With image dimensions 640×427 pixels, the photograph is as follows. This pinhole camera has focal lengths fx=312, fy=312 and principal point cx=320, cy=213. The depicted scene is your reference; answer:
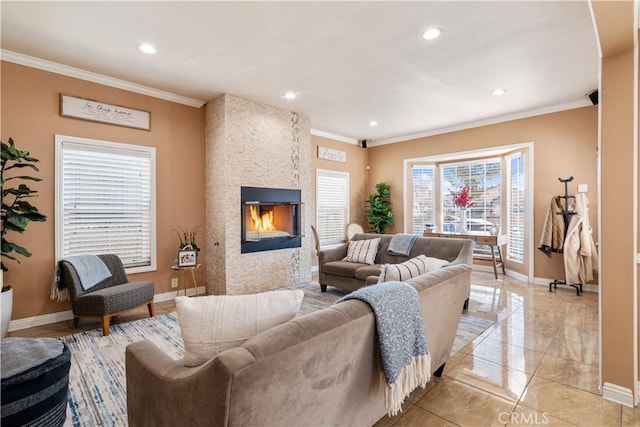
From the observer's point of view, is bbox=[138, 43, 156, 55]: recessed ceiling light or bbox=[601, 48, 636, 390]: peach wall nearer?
bbox=[601, 48, 636, 390]: peach wall

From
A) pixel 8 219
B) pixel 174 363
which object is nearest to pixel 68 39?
pixel 8 219

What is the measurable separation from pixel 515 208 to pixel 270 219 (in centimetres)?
444

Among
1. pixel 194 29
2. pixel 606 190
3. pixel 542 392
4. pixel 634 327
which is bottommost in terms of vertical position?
pixel 542 392

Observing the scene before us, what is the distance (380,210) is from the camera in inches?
276

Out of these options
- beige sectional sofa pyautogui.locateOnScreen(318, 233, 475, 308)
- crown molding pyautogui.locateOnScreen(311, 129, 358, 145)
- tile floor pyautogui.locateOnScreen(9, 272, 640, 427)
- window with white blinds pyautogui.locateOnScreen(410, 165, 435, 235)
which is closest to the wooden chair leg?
tile floor pyautogui.locateOnScreen(9, 272, 640, 427)

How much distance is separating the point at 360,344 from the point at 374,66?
3187 mm

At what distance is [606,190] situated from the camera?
2.09 m

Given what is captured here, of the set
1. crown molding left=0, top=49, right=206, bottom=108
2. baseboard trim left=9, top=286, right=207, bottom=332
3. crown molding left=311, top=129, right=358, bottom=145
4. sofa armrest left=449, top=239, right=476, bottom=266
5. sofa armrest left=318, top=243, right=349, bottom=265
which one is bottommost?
baseboard trim left=9, top=286, right=207, bottom=332

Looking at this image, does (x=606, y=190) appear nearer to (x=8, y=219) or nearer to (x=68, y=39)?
(x=68, y=39)

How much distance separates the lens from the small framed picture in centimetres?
412

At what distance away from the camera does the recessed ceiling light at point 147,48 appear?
307 cm

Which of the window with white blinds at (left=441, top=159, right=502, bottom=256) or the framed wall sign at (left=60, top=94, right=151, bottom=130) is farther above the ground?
the framed wall sign at (left=60, top=94, right=151, bottom=130)

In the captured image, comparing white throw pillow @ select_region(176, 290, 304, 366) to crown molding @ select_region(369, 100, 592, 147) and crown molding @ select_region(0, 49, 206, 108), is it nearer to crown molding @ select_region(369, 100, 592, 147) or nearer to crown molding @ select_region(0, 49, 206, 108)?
crown molding @ select_region(0, 49, 206, 108)

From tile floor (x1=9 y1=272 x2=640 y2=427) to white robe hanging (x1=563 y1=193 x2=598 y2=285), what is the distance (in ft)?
2.44
